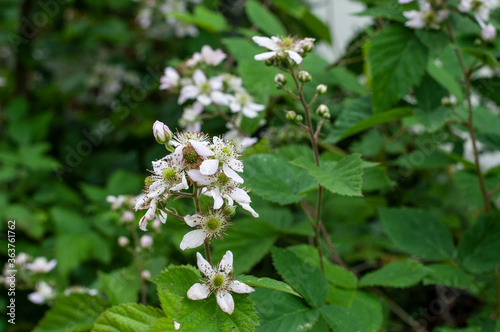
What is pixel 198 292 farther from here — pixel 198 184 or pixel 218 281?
pixel 198 184

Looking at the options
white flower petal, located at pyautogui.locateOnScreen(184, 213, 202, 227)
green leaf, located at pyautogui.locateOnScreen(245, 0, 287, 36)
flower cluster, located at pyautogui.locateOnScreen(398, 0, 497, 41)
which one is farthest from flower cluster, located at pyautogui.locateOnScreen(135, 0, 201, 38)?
white flower petal, located at pyautogui.locateOnScreen(184, 213, 202, 227)

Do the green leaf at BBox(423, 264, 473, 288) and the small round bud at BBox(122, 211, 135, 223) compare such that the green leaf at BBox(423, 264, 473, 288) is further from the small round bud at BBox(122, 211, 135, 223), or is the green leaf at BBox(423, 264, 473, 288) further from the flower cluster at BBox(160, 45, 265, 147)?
the small round bud at BBox(122, 211, 135, 223)

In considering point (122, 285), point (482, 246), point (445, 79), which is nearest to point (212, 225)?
point (122, 285)

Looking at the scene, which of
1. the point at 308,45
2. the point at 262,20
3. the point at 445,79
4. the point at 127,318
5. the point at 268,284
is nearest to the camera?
the point at 268,284

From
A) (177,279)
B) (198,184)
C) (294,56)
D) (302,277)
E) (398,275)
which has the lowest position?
(398,275)

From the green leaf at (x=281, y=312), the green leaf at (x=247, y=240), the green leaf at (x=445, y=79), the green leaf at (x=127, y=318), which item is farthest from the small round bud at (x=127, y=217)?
the green leaf at (x=445, y=79)

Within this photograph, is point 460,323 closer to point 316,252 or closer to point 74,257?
point 316,252

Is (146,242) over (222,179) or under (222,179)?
under
